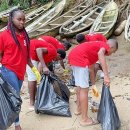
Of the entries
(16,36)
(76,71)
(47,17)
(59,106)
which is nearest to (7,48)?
(16,36)

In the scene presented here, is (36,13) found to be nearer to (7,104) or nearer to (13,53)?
(13,53)

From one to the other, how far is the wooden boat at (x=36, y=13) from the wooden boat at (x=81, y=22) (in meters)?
1.77

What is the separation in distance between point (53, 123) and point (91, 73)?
3.07ft

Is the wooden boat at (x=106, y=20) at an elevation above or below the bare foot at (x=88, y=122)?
above

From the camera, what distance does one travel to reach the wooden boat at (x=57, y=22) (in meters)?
10.3

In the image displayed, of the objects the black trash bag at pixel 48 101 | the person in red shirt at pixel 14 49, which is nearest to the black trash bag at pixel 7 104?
the person in red shirt at pixel 14 49

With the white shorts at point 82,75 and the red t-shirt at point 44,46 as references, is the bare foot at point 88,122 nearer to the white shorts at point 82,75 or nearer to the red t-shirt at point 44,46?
the white shorts at point 82,75

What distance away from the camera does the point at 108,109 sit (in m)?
4.71

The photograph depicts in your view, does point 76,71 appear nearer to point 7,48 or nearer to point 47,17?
point 7,48

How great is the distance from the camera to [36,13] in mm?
12516

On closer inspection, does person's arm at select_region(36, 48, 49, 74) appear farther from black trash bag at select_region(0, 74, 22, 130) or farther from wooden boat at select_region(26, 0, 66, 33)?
wooden boat at select_region(26, 0, 66, 33)

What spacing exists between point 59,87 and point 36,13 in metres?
7.39

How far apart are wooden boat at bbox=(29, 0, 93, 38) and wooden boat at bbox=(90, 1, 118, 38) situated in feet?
3.15

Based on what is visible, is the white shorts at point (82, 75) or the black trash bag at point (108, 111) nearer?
the black trash bag at point (108, 111)
